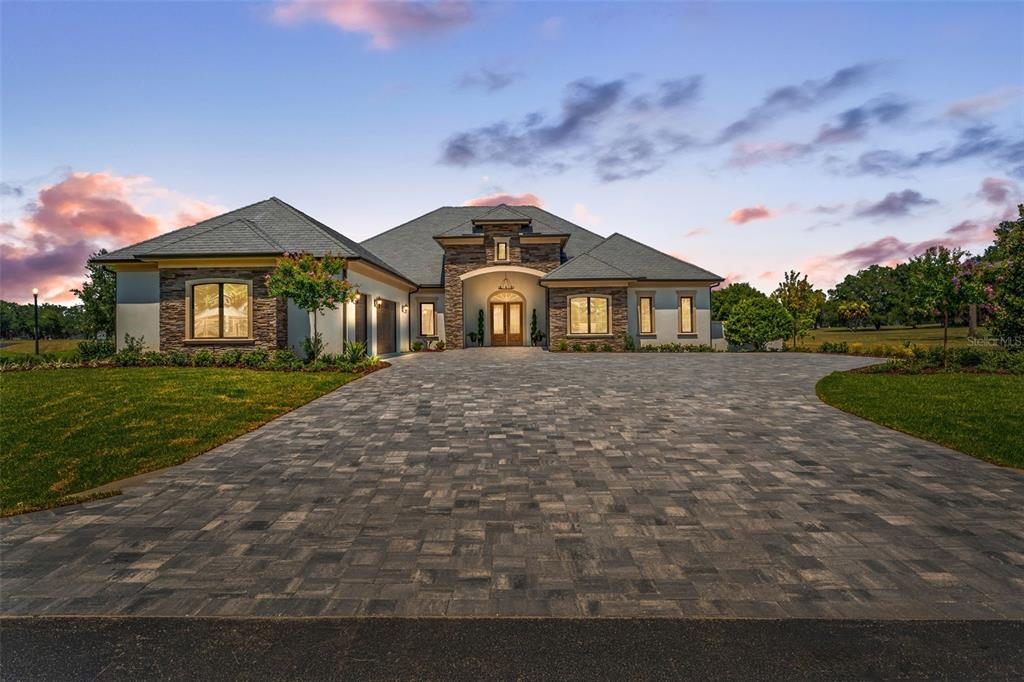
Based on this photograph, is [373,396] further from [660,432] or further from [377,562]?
[377,562]

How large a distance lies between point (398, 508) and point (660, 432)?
5.07 meters

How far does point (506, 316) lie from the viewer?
30.2 meters

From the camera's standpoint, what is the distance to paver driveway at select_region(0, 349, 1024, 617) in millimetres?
4059

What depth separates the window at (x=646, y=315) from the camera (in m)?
28.0

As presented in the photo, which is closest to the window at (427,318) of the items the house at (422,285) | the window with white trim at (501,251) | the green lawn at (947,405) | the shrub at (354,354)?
the house at (422,285)

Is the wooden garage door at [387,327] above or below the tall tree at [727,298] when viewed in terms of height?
below

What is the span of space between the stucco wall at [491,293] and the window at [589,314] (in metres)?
3.62

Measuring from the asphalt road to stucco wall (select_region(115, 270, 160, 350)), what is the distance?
18953mm

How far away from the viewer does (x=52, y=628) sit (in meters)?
3.67

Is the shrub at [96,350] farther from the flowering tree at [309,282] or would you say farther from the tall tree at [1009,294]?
the tall tree at [1009,294]

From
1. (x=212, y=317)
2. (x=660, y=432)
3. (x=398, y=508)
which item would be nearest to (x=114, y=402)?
(x=212, y=317)

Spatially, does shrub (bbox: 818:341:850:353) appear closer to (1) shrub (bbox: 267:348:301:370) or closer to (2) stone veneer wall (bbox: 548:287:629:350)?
(2) stone veneer wall (bbox: 548:287:629:350)

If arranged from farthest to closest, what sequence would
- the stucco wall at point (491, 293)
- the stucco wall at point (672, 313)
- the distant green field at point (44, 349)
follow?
1. the stucco wall at point (491, 293)
2. the stucco wall at point (672, 313)
3. the distant green field at point (44, 349)

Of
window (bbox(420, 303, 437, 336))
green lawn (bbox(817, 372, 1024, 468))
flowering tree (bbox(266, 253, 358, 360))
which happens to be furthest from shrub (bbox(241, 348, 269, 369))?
green lawn (bbox(817, 372, 1024, 468))
